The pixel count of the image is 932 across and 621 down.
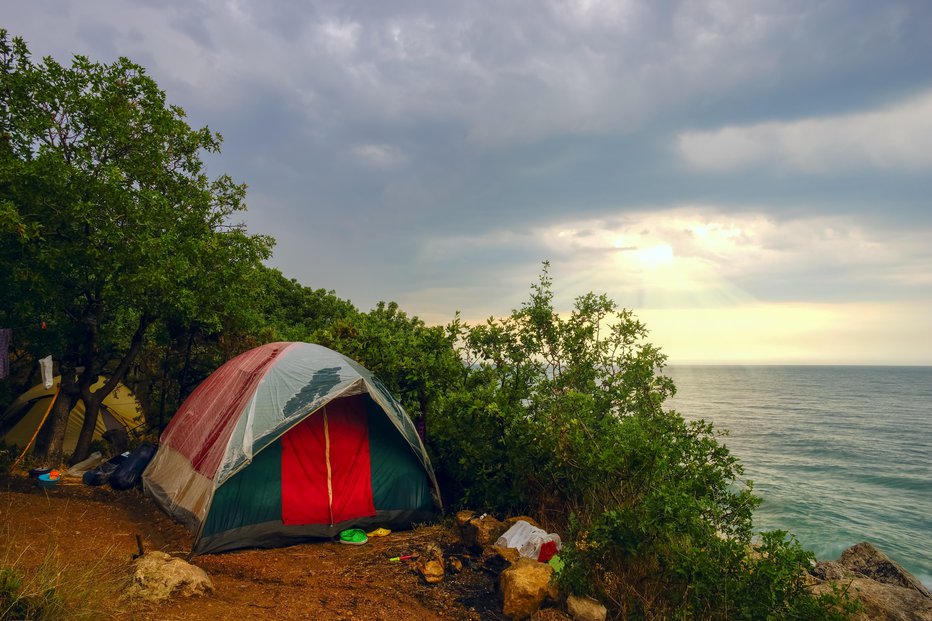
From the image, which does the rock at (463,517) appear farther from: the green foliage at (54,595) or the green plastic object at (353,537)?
the green foliage at (54,595)

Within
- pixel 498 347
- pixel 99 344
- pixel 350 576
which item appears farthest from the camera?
pixel 99 344

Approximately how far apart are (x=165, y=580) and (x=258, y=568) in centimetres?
154

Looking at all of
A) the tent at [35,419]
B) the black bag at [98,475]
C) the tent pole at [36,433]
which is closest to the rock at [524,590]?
the black bag at [98,475]

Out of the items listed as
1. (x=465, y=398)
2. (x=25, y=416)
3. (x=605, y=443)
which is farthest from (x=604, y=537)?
(x=25, y=416)

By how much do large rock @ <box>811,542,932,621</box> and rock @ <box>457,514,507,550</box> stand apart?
3.96 meters

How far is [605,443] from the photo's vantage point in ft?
23.6

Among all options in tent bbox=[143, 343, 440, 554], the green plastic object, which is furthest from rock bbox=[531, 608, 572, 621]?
tent bbox=[143, 343, 440, 554]

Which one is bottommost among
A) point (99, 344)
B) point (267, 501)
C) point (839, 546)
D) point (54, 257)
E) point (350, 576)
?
point (839, 546)

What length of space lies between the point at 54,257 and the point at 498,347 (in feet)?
28.4

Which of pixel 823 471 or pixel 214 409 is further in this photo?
pixel 823 471

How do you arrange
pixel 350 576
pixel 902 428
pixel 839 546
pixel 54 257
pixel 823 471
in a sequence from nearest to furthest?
pixel 350 576 < pixel 54 257 < pixel 839 546 < pixel 823 471 < pixel 902 428

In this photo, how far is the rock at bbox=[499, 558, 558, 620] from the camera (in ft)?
18.6

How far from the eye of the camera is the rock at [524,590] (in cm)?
568

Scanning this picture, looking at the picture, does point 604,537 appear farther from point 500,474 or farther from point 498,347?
point 498,347
